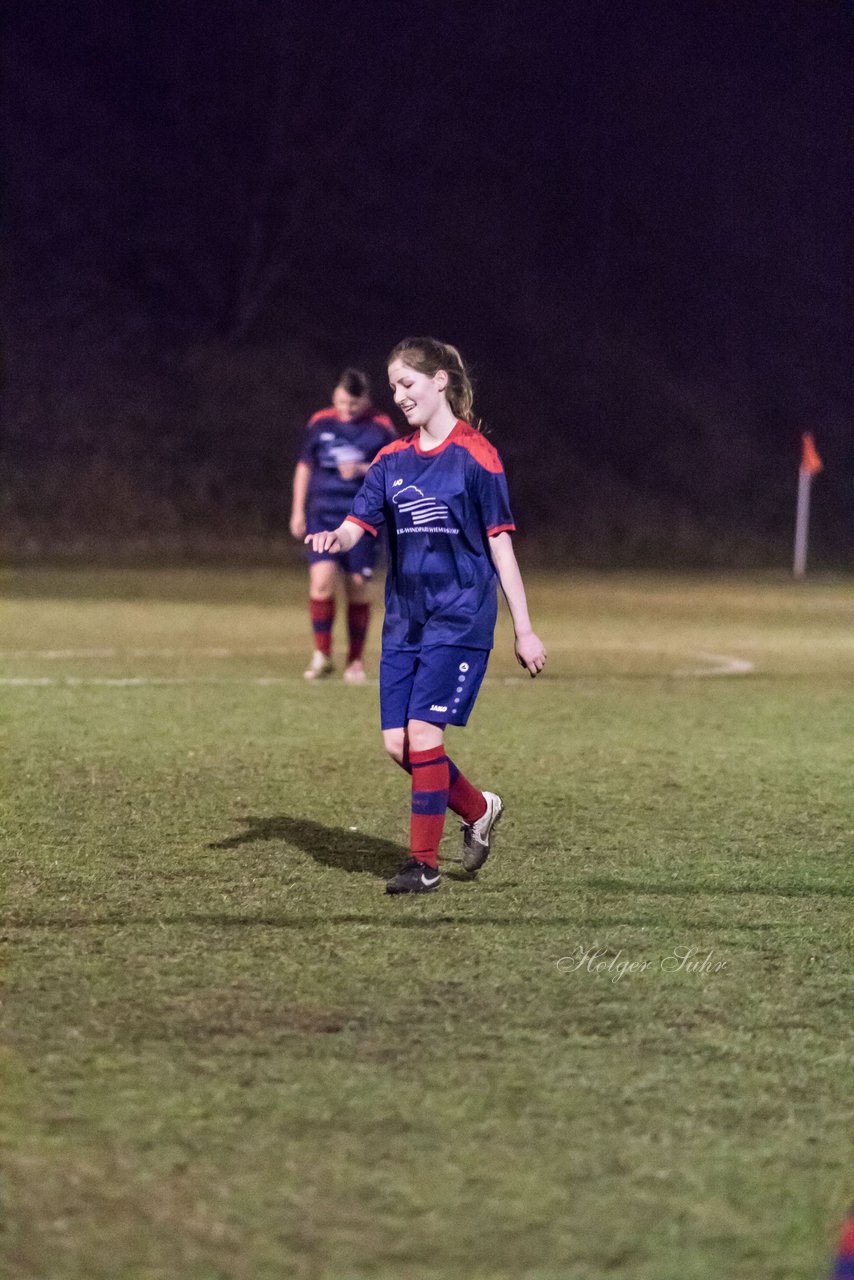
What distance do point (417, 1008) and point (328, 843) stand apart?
7.25 ft

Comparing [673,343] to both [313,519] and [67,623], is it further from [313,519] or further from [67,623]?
[313,519]

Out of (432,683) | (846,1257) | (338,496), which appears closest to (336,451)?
(338,496)

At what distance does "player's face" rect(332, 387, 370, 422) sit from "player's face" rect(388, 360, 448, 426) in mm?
5493

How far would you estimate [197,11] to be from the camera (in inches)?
1323

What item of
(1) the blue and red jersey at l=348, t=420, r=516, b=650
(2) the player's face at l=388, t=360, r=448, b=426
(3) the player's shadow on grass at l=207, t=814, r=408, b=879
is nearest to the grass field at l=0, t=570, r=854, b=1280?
(3) the player's shadow on grass at l=207, t=814, r=408, b=879

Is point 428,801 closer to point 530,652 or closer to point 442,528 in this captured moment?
point 530,652

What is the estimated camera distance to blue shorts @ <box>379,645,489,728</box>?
18.2ft

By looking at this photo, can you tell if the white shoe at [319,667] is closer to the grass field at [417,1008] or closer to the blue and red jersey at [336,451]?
the blue and red jersey at [336,451]

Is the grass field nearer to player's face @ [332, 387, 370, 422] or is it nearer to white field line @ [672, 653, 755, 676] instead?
player's face @ [332, 387, 370, 422]

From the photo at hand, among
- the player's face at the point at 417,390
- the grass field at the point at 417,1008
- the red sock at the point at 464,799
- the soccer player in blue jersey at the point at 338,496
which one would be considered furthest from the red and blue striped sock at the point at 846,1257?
the soccer player in blue jersey at the point at 338,496

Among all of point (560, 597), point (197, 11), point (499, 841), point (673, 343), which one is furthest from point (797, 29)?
point (499, 841)

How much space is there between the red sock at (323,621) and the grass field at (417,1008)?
2.02 meters

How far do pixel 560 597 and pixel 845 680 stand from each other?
7.73 metres

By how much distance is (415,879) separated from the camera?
5.50 metres
